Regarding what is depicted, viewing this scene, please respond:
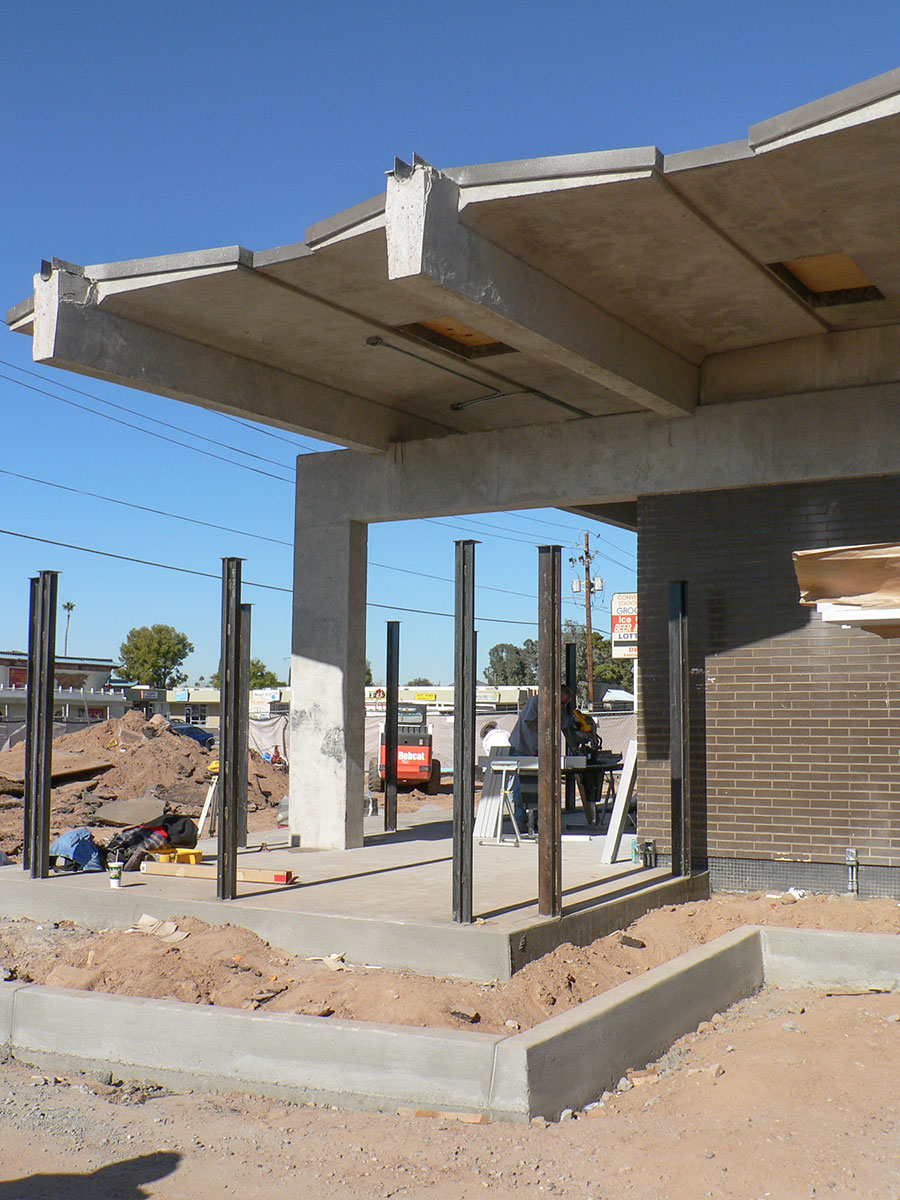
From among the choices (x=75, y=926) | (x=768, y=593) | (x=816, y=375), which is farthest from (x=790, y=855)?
(x=75, y=926)

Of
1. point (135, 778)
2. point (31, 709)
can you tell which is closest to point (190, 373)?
point (31, 709)

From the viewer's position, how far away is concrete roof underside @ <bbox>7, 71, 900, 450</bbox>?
23.1 ft

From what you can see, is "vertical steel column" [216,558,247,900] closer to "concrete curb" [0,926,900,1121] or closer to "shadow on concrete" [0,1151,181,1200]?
"concrete curb" [0,926,900,1121]

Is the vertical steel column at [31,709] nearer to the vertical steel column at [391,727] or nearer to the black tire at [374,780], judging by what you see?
the vertical steel column at [391,727]

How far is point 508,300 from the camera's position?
7910mm

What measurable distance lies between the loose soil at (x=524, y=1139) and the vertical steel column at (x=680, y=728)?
2911 millimetres

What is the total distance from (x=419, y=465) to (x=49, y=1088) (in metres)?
7.70

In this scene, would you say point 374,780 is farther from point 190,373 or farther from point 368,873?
point 190,373

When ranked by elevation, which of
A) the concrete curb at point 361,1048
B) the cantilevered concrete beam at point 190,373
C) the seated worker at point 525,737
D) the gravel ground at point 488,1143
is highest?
the cantilevered concrete beam at point 190,373

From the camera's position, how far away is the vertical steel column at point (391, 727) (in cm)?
1400

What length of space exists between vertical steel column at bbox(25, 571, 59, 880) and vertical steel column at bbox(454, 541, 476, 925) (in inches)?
164

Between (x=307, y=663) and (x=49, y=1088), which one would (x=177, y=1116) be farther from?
(x=307, y=663)

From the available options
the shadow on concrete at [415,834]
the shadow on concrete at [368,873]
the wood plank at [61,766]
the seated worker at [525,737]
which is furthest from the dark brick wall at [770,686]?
the wood plank at [61,766]

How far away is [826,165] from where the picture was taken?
270 inches
